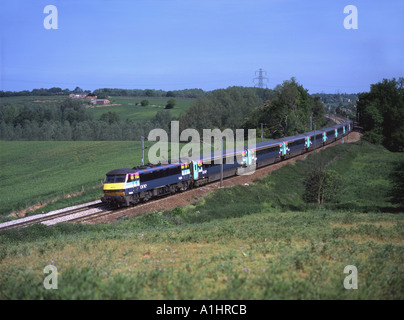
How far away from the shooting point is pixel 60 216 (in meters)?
29.7

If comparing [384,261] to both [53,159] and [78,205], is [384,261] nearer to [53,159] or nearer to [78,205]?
[78,205]

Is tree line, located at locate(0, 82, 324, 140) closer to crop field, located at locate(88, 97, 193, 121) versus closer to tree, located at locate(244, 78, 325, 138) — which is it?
tree, located at locate(244, 78, 325, 138)

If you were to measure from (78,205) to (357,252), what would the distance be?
2489cm

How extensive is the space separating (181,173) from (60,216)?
35.7 ft

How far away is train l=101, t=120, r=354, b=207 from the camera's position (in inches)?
1216

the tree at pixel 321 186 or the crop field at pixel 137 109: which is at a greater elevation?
the crop field at pixel 137 109

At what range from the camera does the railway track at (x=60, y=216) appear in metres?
28.1

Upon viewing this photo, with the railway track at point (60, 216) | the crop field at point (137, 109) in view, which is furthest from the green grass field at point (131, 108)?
the railway track at point (60, 216)

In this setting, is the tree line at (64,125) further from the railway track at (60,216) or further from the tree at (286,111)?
the railway track at (60,216)

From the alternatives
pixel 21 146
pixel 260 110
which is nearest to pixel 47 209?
pixel 21 146

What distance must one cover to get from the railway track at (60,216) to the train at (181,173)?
1.20 metres

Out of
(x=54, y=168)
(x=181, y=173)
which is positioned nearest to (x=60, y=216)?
(x=181, y=173)

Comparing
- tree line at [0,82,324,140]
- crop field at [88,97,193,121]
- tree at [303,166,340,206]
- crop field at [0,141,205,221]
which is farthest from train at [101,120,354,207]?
crop field at [88,97,193,121]

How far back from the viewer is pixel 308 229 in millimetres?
20375
